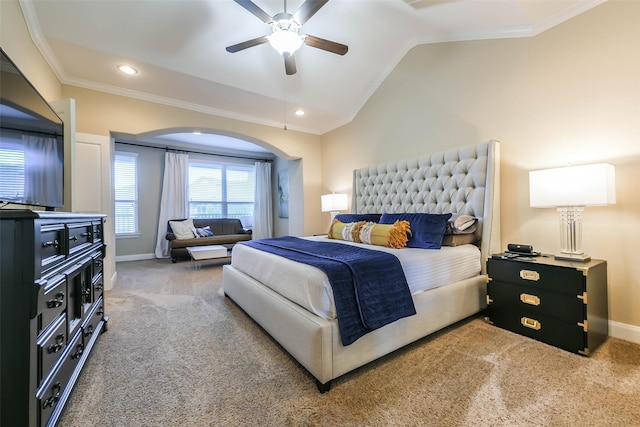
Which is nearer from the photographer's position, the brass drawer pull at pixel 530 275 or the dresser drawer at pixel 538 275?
the dresser drawer at pixel 538 275

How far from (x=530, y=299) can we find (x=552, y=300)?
14 centimetres

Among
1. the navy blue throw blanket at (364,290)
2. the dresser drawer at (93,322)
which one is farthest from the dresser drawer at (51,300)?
the navy blue throw blanket at (364,290)

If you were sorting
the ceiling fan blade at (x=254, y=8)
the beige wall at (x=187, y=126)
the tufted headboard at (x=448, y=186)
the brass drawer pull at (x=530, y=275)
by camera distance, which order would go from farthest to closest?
the beige wall at (x=187, y=126) → the tufted headboard at (x=448, y=186) → the brass drawer pull at (x=530, y=275) → the ceiling fan blade at (x=254, y=8)

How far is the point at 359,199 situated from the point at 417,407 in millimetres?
3102

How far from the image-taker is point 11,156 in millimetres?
1330

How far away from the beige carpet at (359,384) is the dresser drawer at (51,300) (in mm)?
542

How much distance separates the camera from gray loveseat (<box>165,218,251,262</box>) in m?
5.18

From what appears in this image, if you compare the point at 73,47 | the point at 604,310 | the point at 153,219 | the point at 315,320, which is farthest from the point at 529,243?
the point at 153,219

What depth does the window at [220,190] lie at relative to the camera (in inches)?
253

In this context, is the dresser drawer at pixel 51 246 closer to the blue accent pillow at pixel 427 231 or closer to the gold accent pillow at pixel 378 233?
A: the gold accent pillow at pixel 378 233

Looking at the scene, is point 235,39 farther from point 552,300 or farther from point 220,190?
point 220,190

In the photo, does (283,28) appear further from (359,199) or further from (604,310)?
(604,310)

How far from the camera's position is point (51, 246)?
3.85 ft

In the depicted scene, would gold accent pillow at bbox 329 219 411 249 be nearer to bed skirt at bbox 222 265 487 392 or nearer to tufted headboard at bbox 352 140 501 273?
bed skirt at bbox 222 265 487 392
